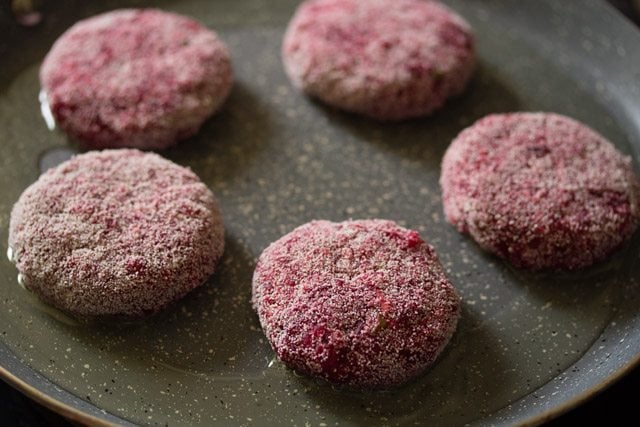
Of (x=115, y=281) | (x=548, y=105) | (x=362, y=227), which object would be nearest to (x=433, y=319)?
(x=362, y=227)

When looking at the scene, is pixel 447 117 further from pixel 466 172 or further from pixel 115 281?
pixel 115 281

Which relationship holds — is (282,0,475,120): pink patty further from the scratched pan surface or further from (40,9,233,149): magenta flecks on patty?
(40,9,233,149): magenta flecks on patty

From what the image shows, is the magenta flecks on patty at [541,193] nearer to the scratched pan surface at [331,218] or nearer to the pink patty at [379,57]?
the scratched pan surface at [331,218]

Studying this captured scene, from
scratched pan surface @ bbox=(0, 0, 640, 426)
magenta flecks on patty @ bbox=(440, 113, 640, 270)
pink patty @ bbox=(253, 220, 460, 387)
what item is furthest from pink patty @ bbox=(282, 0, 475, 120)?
pink patty @ bbox=(253, 220, 460, 387)

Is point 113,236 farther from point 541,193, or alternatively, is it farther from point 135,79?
point 541,193

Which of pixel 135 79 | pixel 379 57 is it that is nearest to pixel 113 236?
pixel 135 79

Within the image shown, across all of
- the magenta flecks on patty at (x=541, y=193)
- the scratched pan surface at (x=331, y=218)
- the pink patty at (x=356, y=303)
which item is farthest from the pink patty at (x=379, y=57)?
the pink patty at (x=356, y=303)
